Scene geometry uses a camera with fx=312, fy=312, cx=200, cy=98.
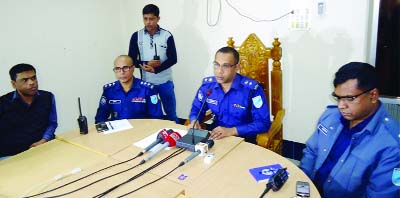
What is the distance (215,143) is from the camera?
174 cm

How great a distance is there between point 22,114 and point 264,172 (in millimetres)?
1779

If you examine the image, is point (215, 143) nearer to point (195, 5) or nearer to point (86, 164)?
point (86, 164)

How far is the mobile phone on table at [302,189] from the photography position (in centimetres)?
120

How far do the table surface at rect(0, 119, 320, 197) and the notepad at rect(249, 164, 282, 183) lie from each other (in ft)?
0.08

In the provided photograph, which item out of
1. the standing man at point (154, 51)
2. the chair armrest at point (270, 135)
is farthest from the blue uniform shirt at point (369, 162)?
the standing man at point (154, 51)

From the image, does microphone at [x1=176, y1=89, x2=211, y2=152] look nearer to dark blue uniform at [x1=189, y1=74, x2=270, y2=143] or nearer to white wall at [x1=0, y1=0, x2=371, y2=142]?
dark blue uniform at [x1=189, y1=74, x2=270, y2=143]

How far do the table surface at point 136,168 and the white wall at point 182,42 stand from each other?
4.51 ft

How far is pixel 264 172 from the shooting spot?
139 cm

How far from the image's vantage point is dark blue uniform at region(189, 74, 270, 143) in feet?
6.92

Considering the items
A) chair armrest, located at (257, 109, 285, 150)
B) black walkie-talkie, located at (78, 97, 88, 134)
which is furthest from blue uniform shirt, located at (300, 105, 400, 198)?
black walkie-talkie, located at (78, 97, 88, 134)

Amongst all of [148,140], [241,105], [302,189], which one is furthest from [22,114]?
[302,189]

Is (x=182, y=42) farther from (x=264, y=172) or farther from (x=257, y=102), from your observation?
(x=264, y=172)

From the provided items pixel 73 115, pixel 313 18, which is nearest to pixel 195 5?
pixel 313 18

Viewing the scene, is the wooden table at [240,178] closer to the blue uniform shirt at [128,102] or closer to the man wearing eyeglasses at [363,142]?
the man wearing eyeglasses at [363,142]
